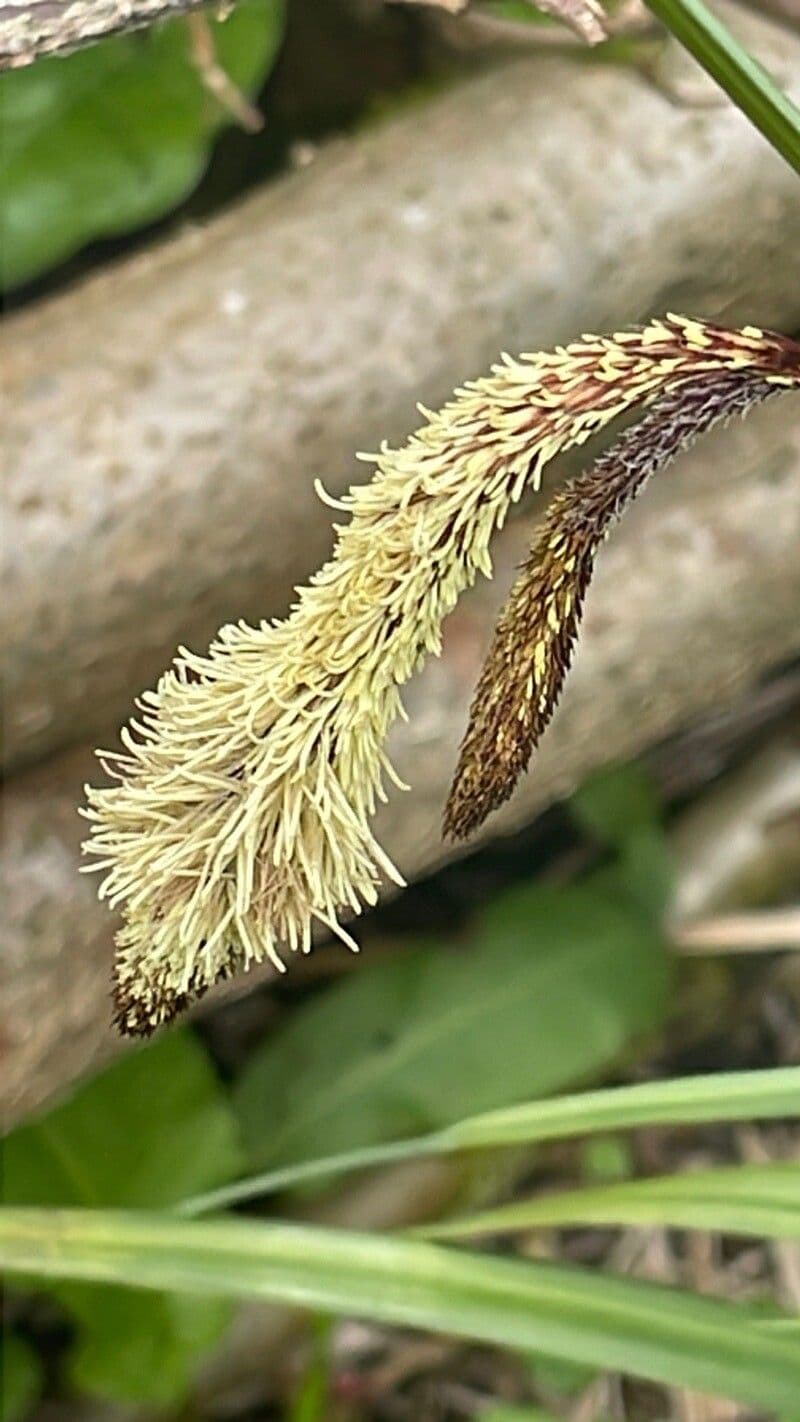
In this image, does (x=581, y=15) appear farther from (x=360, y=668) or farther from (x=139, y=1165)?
(x=139, y=1165)

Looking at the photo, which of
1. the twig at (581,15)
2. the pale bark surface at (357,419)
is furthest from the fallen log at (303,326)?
the twig at (581,15)

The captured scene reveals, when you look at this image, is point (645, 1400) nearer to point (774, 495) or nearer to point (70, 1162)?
point (70, 1162)

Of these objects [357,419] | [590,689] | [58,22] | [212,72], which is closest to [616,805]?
[590,689]

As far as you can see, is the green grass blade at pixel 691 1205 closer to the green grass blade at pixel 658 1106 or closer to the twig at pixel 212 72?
the green grass blade at pixel 658 1106

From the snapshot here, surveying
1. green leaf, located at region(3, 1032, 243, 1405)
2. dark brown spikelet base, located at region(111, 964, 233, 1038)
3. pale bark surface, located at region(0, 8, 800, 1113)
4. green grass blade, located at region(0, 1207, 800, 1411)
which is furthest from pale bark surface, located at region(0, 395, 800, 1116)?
dark brown spikelet base, located at region(111, 964, 233, 1038)

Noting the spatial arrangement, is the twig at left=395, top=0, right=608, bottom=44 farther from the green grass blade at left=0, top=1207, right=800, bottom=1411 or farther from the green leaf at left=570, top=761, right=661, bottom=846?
the green leaf at left=570, top=761, right=661, bottom=846
